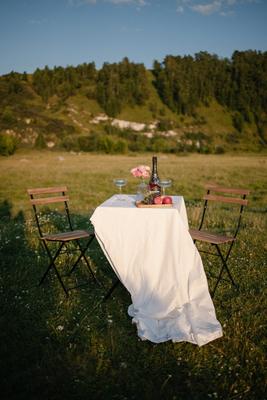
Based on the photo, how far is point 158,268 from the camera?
426 cm

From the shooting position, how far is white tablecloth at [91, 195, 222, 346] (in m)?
4.09

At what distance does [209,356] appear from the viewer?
12.3 feet

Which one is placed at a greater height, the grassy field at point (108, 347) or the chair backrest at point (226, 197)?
the chair backrest at point (226, 197)

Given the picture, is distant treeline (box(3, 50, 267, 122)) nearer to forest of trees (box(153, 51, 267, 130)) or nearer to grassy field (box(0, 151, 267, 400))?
forest of trees (box(153, 51, 267, 130))

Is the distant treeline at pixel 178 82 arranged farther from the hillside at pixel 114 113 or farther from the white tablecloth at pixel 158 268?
the white tablecloth at pixel 158 268

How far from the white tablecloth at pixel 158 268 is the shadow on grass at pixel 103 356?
0.72 feet

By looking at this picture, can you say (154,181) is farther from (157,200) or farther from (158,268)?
(158,268)

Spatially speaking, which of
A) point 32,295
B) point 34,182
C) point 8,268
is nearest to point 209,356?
point 32,295

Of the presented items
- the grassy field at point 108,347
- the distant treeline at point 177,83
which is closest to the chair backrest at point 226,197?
the grassy field at point 108,347

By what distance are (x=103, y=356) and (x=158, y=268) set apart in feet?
3.69

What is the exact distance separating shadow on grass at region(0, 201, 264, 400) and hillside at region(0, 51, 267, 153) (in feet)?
213

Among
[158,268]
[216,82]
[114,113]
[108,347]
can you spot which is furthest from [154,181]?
[216,82]

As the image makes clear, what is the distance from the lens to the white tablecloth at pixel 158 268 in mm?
4086

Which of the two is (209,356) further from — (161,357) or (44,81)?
(44,81)
